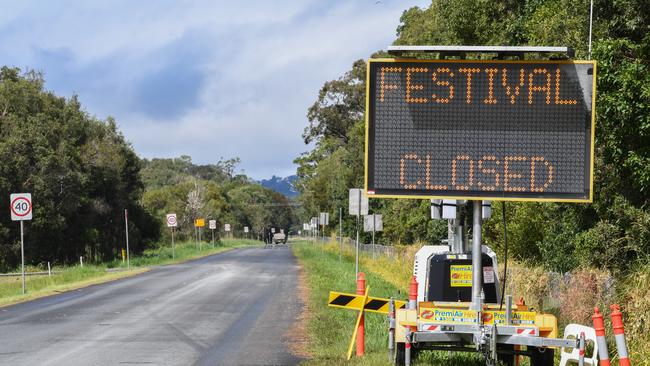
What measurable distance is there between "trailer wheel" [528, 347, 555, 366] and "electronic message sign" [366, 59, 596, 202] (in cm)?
211

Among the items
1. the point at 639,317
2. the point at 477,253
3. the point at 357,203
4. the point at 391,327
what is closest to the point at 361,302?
the point at 391,327

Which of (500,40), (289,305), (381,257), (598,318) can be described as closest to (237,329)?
(289,305)

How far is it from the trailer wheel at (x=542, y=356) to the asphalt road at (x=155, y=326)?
3.63 metres

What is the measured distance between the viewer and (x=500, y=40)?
2750cm

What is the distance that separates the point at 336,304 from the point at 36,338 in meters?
5.73

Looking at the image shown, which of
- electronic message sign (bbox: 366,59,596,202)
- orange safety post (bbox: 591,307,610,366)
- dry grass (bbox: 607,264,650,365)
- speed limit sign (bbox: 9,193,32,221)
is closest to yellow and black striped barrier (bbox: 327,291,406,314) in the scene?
dry grass (bbox: 607,264,650,365)

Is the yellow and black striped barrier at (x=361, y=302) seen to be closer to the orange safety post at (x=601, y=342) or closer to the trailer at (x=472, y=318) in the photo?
the trailer at (x=472, y=318)

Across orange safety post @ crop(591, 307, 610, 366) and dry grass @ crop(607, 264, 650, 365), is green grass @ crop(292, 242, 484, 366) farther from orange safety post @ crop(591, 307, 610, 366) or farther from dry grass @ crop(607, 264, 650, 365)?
orange safety post @ crop(591, 307, 610, 366)

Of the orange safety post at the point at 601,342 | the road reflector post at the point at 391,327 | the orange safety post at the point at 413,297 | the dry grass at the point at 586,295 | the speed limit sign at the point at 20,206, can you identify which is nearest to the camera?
the orange safety post at the point at 601,342

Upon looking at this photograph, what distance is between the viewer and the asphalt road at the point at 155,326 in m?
12.1

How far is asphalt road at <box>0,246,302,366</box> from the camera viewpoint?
12.1 m

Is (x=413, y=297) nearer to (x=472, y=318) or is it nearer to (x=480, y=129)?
(x=472, y=318)

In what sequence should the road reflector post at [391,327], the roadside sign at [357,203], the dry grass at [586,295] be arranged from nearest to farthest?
the road reflector post at [391,327]
the dry grass at [586,295]
the roadside sign at [357,203]

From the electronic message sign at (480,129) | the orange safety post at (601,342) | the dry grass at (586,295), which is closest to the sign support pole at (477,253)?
the electronic message sign at (480,129)
